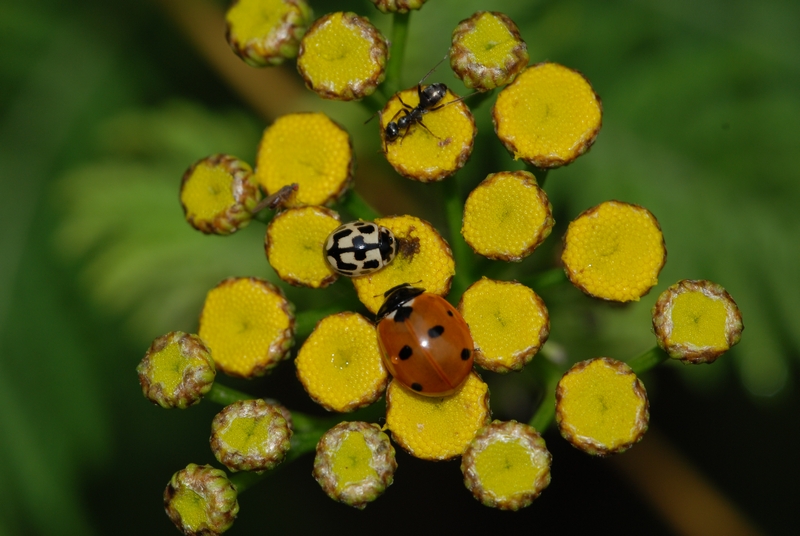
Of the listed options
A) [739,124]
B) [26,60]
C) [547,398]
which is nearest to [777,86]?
[739,124]

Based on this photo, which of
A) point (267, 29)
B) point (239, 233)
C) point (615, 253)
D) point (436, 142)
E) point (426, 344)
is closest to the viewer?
point (426, 344)

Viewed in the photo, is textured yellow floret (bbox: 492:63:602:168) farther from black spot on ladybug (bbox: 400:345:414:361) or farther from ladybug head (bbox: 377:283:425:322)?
black spot on ladybug (bbox: 400:345:414:361)

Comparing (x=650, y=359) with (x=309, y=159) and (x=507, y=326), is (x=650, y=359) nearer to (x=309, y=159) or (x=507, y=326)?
(x=507, y=326)

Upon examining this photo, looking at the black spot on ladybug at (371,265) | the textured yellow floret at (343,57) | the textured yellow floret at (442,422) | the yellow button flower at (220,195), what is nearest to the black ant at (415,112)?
the textured yellow floret at (343,57)

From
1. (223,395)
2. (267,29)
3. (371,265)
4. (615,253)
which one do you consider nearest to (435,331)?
(371,265)

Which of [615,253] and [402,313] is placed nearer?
[402,313]
